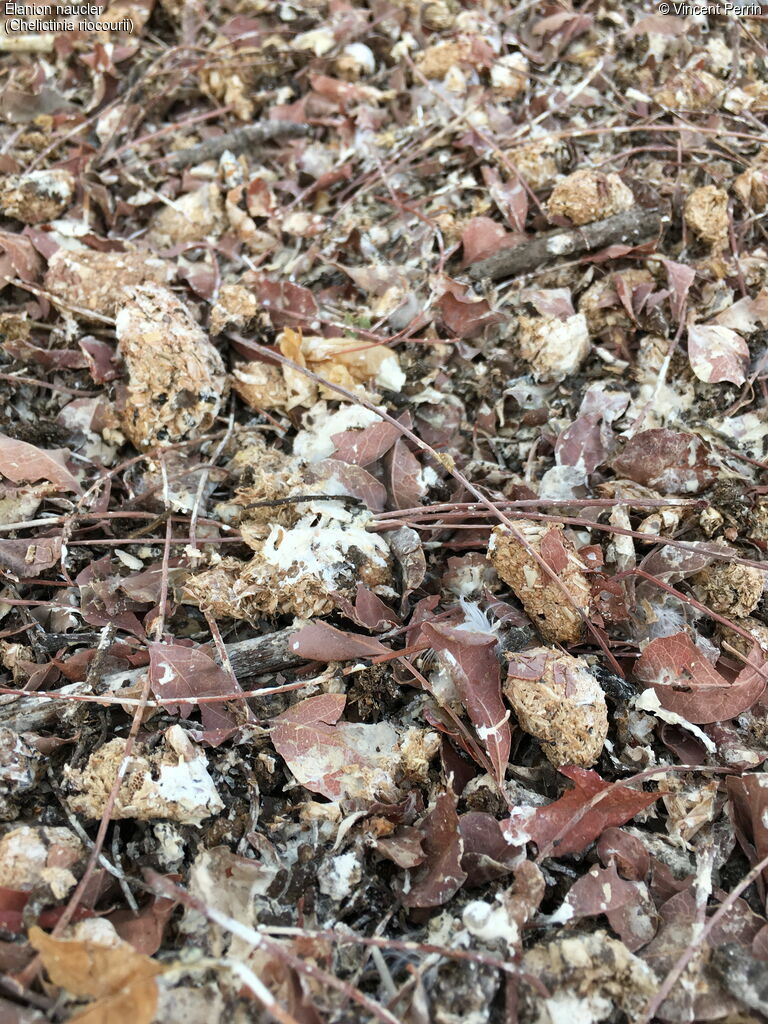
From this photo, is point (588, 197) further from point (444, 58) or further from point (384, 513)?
point (384, 513)

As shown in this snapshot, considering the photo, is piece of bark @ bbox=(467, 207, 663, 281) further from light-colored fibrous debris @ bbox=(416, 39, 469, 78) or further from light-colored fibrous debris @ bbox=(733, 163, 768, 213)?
light-colored fibrous debris @ bbox=(416, 39, 469, 78)

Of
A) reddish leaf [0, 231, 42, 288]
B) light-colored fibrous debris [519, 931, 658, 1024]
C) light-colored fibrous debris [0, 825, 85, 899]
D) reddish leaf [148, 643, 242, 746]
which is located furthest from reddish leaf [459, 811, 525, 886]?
reddish leaf [0, 231, 42, 288]

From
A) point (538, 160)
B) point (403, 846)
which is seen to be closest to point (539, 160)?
point (538, 160)

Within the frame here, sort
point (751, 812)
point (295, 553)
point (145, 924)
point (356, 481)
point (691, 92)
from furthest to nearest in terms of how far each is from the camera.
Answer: point (691, 92) < point (356, 481) < point (295, 553) < point (751, 812) < point (145, 924)

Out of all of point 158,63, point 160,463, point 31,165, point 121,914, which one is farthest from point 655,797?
point 158,63

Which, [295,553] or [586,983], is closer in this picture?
[586,983]

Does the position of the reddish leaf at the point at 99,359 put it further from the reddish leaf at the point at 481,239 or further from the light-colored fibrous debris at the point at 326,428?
the reddish leaf at the point at 481,239
